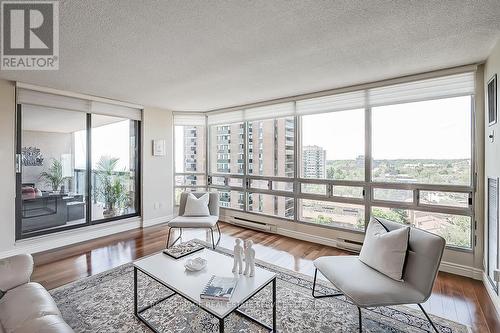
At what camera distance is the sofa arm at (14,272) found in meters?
1.69

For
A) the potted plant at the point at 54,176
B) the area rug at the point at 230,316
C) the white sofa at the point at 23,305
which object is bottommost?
the area rug at the point at 230,316

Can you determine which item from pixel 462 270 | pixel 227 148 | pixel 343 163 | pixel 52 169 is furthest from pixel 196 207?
pixel 462 270

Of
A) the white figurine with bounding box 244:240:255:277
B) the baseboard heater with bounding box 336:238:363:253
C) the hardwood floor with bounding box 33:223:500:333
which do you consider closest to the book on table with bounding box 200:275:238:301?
the white figurine with bounding box 244:240:255:277

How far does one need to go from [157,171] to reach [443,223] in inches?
187

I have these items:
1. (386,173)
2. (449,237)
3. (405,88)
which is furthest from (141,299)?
(405,88)

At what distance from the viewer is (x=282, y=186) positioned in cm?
431

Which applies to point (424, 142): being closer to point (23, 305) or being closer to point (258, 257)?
point (258, 257)

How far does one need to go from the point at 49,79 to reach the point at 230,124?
2917mm

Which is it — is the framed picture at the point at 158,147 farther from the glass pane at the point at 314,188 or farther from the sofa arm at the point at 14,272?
the sofa arm at the point at 14,272

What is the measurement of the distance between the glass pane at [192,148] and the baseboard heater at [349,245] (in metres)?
3.15

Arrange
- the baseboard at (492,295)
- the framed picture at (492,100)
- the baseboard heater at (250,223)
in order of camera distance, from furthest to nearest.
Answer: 1. the baseboard heater at (250,223)
2. the framed picture at (492,100)
3. the baseboard at (492,295)

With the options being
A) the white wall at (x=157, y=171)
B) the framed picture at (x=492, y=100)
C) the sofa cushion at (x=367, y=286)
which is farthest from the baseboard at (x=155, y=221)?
the framed picture at (x=492, y=100)

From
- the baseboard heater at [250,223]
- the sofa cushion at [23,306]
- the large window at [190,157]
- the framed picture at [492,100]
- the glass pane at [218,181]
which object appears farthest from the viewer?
the large window at [190,157]

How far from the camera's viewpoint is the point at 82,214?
401 cm
